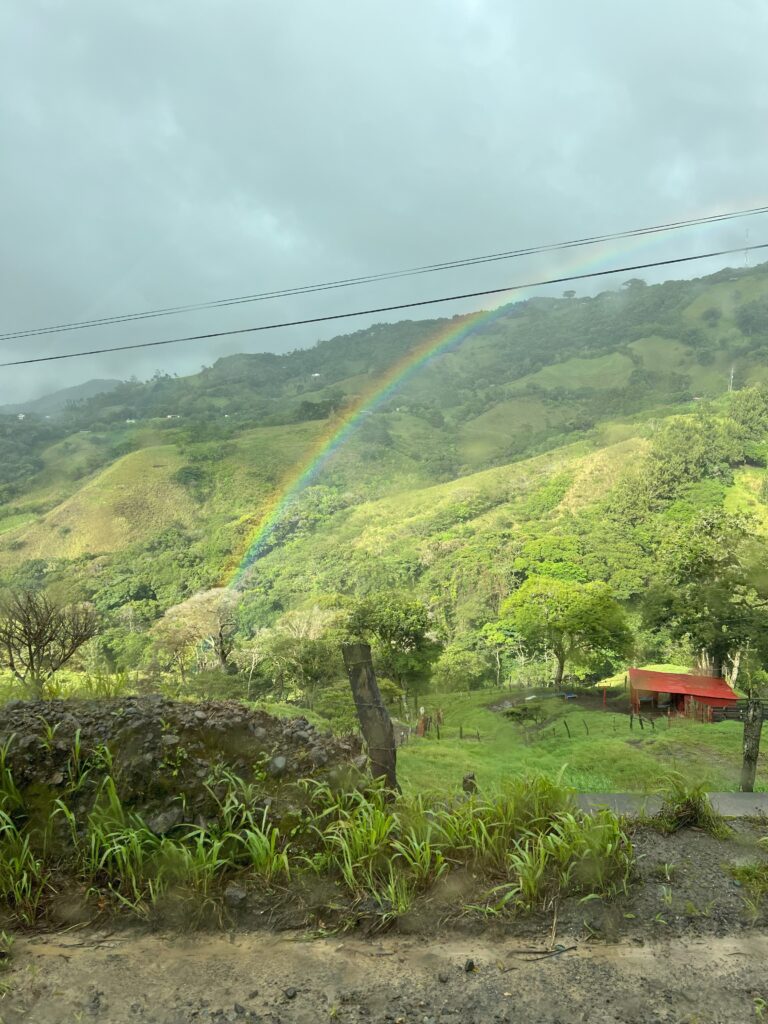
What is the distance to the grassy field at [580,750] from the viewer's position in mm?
14500

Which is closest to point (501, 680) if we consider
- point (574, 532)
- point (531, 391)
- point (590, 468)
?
point (574, 532)

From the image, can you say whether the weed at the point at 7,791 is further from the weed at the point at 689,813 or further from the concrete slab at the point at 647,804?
the weed at the point at 689,813

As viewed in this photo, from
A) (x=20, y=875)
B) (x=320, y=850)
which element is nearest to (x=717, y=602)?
(x=320, y=850)

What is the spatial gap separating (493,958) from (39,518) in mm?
128312

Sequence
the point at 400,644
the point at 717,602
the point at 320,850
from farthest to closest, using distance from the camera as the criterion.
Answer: the point at 400,644
the point at 717,602
the point at 320,850

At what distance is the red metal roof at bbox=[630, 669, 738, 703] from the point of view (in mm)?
30859

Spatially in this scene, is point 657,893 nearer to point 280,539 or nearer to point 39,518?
point 280,539

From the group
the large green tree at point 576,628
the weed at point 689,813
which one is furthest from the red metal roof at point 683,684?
the weed at point 689,813

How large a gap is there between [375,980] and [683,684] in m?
34.7

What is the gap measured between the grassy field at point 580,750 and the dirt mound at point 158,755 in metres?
5.36

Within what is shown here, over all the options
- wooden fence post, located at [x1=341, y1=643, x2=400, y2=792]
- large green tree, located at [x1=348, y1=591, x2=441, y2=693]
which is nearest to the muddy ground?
wooden fence post, located at [x1=341, y1=643, x2=400, y2=792]

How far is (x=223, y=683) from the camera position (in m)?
29.5

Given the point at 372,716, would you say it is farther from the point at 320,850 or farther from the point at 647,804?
the point at 647,804

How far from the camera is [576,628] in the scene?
1516 inches
